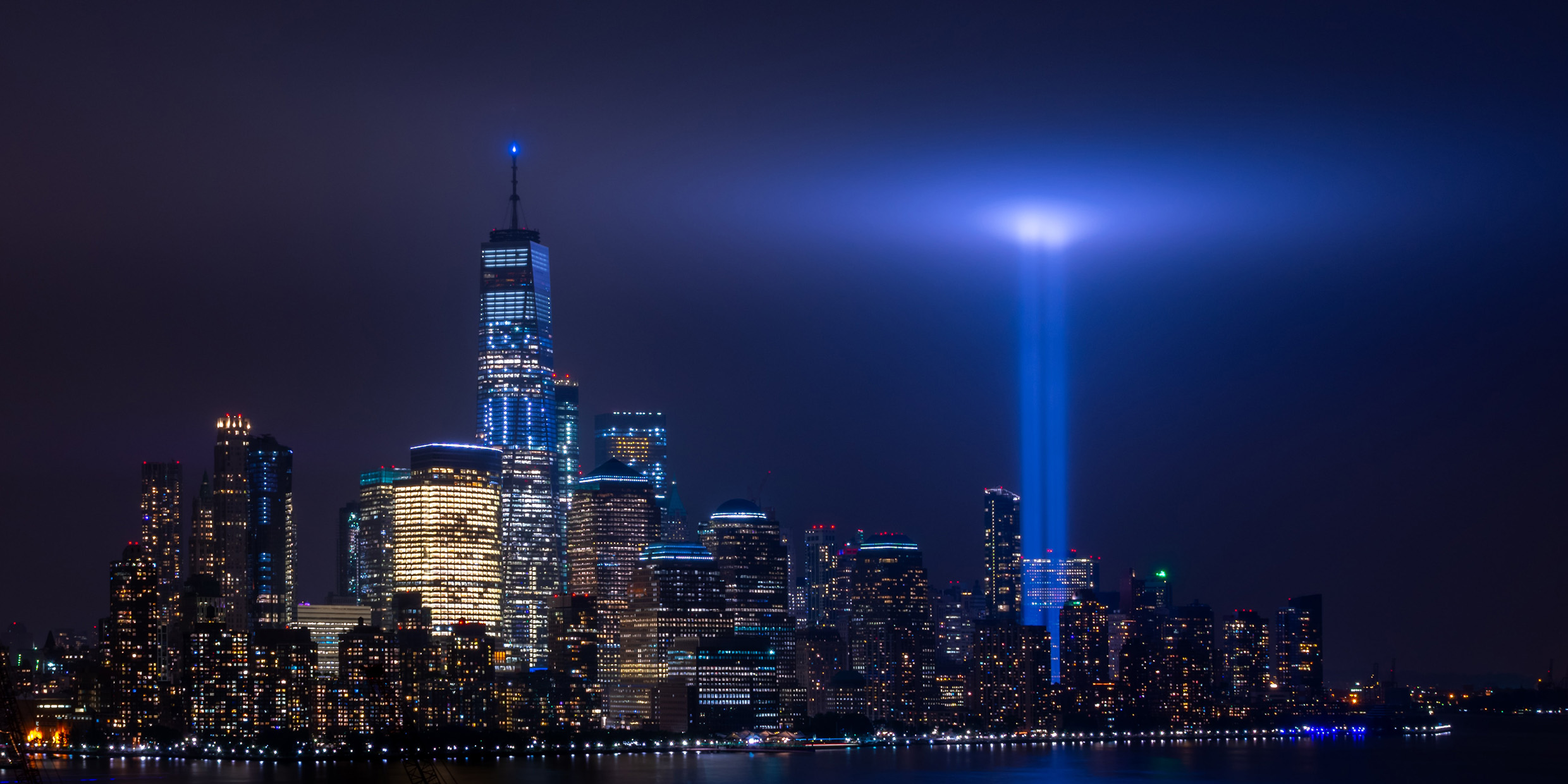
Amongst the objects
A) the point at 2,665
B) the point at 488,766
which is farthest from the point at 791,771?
the point at 2,665

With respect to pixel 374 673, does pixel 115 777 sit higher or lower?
lower

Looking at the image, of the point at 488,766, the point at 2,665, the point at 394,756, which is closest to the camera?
the point at 2,665

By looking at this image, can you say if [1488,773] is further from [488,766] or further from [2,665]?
[2,665]

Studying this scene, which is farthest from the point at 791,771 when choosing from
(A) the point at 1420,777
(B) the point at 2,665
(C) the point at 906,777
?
(B) the point at 2,665

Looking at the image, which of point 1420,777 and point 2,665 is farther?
point 1420,777

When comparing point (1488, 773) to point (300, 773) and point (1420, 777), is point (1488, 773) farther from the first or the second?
point (300, 773)

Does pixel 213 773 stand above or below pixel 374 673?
below

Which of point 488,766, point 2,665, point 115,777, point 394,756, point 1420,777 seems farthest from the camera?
point 394,756

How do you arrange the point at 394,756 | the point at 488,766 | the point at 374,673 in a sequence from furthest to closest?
1. the point at 394,756
2. the point at 488,766
3. the point at 374,673

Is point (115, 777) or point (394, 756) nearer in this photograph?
point (115, 777)
